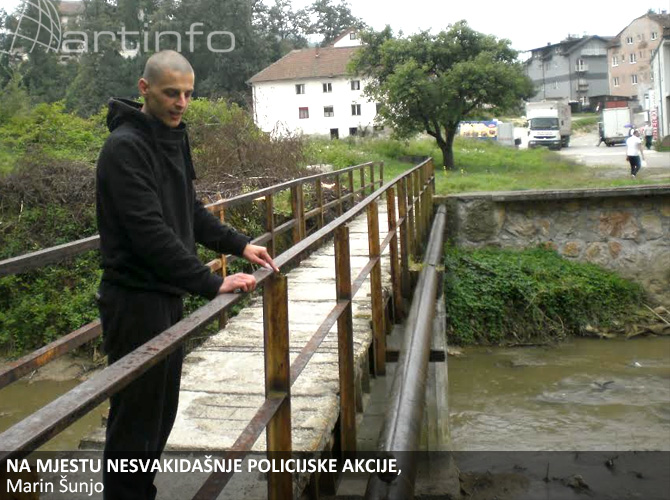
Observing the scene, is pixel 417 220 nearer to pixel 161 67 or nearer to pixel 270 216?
pixel 270 216

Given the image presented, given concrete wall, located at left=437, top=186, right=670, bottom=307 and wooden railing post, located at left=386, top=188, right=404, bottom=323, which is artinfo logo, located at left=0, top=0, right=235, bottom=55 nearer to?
concrete wall, located at left=437, top=186, right=670, bottom=307

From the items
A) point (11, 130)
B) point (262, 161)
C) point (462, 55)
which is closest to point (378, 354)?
point (262, 161)

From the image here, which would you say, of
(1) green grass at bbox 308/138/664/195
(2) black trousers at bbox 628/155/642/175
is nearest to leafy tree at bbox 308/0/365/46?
(1) green grass at bbox 308/138/664/195

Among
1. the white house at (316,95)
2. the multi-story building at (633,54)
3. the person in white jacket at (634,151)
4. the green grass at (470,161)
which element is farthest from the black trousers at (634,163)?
the multi-story building at (633,54)

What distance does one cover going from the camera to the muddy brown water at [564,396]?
10.1 m

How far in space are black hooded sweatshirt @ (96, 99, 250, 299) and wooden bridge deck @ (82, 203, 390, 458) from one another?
1.09 m

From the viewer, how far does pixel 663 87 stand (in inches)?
1676

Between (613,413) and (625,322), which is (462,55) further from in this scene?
(613,413)

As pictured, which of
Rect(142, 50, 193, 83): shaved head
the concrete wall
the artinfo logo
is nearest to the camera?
Rect(142, 50, 193, 83): shaved head

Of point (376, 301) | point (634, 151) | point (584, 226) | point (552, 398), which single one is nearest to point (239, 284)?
point (376, 301)

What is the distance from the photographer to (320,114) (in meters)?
55.7

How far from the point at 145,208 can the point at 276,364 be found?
0.62 meters

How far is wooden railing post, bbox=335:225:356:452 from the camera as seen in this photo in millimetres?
3883

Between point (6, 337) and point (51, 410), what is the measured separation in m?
12.0
